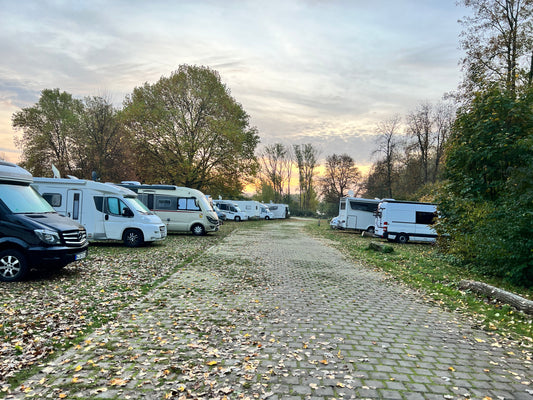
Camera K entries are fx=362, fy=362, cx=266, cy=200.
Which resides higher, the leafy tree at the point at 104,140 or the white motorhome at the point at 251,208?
the leafy tree at the point at 104,140

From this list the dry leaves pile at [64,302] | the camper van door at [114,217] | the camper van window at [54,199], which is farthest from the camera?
the camper van door at [114,217]

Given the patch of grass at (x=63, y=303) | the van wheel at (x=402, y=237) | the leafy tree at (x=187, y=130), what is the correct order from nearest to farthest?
the patch of grass at (x=63, y=303) < the van wheel at (x=402, y=237) < the leafy tree at (x=187, y=130)

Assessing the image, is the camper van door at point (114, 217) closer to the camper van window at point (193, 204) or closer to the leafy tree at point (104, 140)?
the camper van window at point (193, 204)

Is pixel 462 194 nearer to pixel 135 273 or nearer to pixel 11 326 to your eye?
pixel 135 273

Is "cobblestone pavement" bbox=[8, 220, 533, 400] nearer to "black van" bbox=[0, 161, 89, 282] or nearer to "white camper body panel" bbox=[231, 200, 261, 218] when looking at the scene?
"black van" bbox=[0, 161, 89, 282]

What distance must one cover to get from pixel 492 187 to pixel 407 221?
10.8 metres

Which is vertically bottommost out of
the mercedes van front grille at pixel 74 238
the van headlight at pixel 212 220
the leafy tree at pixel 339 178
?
the van headlight at pixel 212 220

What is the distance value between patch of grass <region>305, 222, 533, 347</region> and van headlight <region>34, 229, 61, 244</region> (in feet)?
28.1

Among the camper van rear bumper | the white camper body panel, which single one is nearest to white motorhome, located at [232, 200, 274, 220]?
the white camper body panel

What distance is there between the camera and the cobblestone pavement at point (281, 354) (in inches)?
144

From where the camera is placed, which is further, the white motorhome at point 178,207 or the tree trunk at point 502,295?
the white motorhome at point 178,207

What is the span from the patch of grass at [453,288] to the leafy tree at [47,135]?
111 feet

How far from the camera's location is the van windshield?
841 cm

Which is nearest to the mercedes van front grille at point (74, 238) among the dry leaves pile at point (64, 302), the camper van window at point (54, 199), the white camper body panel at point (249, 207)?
the dry leaves pile at point (64, 302)
